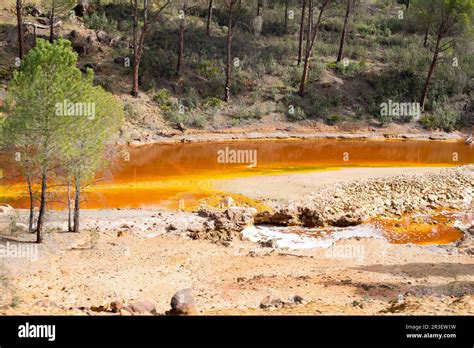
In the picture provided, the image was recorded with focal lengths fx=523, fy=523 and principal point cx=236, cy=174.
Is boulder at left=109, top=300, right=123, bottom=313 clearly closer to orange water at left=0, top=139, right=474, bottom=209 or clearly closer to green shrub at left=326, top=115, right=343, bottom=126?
orange water at left=0, top=139, right=474, bottom=209

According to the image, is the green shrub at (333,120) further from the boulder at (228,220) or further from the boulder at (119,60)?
the boulder at (228,220)

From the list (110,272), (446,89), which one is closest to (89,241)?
(110,272)

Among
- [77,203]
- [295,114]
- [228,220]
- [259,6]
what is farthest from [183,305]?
[259,6]

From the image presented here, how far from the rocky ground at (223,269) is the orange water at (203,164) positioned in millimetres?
2696

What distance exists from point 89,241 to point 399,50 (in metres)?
52.5

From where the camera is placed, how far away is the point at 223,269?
1905 cm

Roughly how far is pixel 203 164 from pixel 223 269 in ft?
60.5

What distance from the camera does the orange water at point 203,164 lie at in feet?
91.0

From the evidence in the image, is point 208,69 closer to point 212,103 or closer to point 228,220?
point 212,103

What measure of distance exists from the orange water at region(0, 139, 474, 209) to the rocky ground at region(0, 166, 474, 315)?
270cm

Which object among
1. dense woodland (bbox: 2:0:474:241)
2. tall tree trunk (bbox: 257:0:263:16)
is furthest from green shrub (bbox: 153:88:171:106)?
tall tree trunk (bbox: 257:0:263:16)

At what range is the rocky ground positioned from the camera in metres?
13.9

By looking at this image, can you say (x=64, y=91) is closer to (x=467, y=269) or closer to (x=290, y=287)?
(x=290, y=287)
